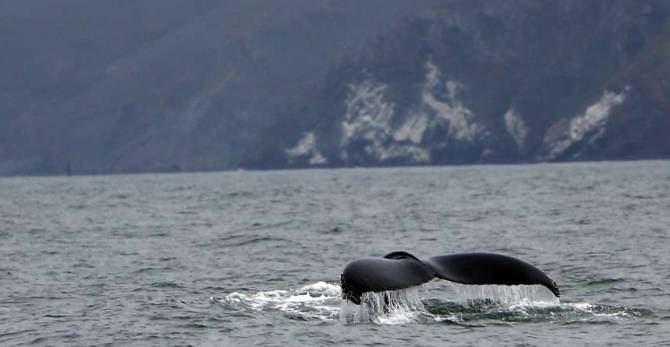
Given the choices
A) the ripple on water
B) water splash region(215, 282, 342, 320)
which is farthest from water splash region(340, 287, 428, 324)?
water splash region(215, 282, 342, 320)

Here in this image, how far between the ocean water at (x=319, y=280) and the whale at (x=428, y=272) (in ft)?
3.30

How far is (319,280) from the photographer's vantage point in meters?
29.5

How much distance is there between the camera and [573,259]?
107 feet

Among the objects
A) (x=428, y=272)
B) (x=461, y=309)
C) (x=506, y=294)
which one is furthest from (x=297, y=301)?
(x=428, y=272)

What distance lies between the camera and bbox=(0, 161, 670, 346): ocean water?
866 inches

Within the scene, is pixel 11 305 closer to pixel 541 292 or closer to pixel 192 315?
pixel 192 315

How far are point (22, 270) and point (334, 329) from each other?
13496 mm

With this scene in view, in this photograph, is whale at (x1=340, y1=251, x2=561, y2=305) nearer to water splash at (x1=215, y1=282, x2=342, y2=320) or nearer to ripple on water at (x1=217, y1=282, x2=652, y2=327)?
ripple on water at (x1=217, y1=282, x2=652, y2=327)

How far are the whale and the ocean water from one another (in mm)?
1005

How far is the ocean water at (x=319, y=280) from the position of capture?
22.0 metres

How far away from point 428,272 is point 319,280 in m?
9.61

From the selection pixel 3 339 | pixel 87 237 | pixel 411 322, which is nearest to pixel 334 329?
pixel 411 322

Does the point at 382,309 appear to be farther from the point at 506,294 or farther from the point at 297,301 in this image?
the point at 297,301

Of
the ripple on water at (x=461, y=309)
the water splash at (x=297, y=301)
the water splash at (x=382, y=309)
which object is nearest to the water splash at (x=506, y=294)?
the ripple on water at (x=461, y=309)
